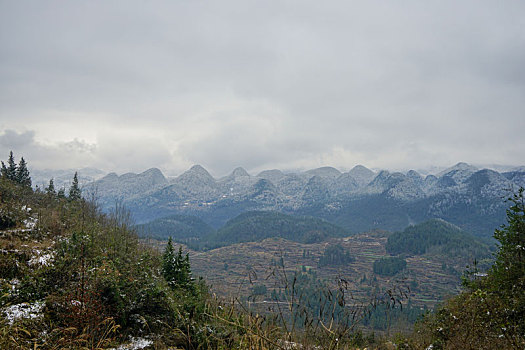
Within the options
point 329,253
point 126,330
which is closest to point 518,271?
point 126,330

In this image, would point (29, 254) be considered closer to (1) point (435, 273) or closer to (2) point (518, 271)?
(2) point (518, 271)

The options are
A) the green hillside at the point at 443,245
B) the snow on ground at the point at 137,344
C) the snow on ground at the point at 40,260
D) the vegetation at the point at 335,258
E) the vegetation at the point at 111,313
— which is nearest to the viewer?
the vegetation at the point at 111,313

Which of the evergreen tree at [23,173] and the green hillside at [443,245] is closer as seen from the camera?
the evergreen tree at [23,173]

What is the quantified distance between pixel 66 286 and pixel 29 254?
3.12 meters

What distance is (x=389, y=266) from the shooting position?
512ft

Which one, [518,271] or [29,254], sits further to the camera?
[518,271]

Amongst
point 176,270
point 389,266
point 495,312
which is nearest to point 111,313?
point 176,270

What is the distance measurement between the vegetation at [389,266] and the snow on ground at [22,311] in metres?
162

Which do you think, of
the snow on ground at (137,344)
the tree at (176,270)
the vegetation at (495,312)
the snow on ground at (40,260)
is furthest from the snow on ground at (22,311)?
the vegetation at (495,312)

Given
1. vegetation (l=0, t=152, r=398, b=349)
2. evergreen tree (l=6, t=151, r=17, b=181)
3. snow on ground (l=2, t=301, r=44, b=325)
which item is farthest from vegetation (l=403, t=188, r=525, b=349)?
evergreen tree (l=6, t=151, r=17, b=181)

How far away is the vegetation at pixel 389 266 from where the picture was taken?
152 metres

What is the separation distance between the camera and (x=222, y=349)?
17.2 feet

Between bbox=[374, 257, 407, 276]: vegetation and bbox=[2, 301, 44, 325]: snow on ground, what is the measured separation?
162 m

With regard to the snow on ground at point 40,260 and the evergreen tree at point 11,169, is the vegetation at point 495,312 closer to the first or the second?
the snow on ground at point 40,260
